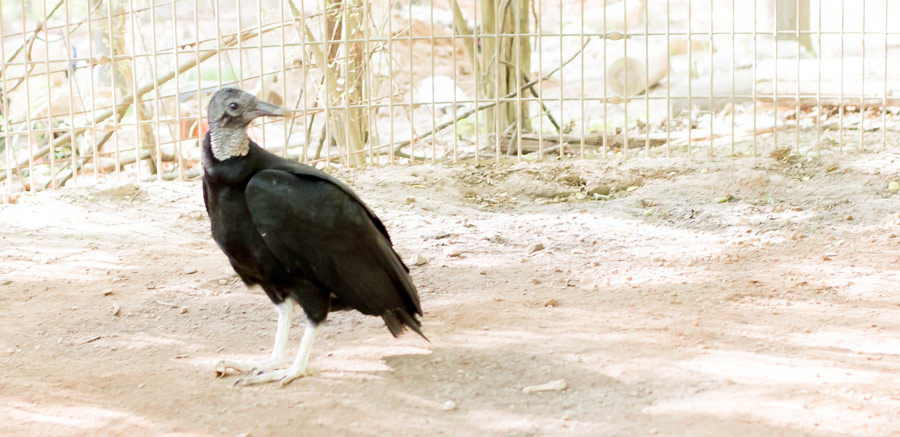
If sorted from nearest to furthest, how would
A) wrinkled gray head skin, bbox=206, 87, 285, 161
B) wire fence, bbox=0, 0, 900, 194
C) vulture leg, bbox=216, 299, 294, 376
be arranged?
wrinkled gray head skin, bbox=206, 87, 285, 161 → vulture leg, bbox=216, 299, 294, 376 → wire fence, bbox=0, 0, 900, 194

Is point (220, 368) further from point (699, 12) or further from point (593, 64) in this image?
point (699, 12)

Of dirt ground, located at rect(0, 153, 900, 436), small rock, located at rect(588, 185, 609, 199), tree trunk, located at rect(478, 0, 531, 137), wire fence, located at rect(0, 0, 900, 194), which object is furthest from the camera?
tree trunk, located at rect(478, 0, 531, 137)

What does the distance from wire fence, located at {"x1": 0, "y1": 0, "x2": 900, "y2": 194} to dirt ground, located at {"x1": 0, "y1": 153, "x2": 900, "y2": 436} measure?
0.68 meters

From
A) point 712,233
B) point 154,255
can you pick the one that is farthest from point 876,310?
point 154,255

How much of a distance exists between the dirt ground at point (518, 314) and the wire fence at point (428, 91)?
68 cm

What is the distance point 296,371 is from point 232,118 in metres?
1.05

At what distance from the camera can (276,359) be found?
3.89 m

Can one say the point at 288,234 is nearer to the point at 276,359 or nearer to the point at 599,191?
the point at 276,359

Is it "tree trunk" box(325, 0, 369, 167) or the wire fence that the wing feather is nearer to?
the wire fence

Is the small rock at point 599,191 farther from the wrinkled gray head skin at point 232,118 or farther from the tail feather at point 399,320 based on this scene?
the wrinkled gray head skin at point 232,118

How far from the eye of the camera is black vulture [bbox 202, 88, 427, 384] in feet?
11.8

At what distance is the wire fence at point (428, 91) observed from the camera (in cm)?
725

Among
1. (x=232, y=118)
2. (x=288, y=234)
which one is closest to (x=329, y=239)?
(x=288, y=234)

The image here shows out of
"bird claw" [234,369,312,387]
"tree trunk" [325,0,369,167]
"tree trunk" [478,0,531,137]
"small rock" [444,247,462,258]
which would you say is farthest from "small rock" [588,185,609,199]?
"bird claw" [234,369,312,387]
